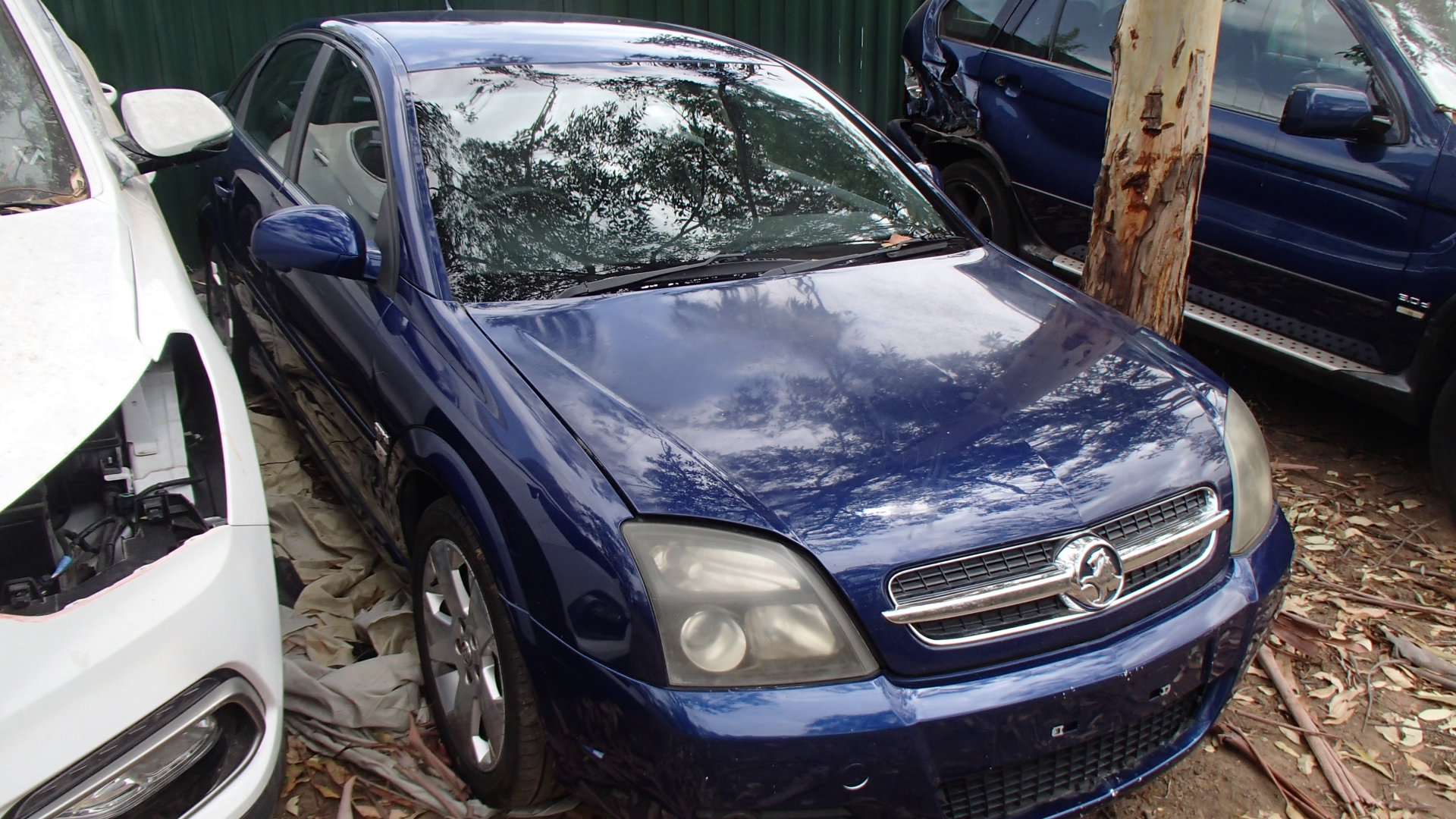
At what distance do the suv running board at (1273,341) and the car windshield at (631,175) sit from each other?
5.53 feet

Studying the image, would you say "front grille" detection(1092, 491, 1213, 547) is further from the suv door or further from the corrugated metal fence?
the corrugated metal fence

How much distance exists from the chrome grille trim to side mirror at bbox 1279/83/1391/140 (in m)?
2.16

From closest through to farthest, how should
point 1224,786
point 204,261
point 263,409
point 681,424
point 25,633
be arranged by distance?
point 25,633, point 681,424, point 1224,786, point 263,409, point 204,261

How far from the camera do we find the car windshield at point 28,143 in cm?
250

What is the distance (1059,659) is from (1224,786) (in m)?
1.05

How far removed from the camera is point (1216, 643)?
2.23 meters

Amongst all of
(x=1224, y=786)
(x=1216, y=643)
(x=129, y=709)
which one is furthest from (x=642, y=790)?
(x=1224, y=786)

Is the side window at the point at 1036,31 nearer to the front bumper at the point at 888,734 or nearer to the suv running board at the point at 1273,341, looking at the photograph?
the suv running board at the point at 1273,341

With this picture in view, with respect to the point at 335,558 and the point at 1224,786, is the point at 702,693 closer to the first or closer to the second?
the point at 1224,786

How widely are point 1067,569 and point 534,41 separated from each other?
2205 millimetres

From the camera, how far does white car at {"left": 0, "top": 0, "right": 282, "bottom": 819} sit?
159cm

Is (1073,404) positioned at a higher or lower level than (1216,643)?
higher

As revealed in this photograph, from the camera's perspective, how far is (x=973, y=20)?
18.7 feet

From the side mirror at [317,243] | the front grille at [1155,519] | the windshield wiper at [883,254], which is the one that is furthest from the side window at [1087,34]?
the side mirror at [317,243]
